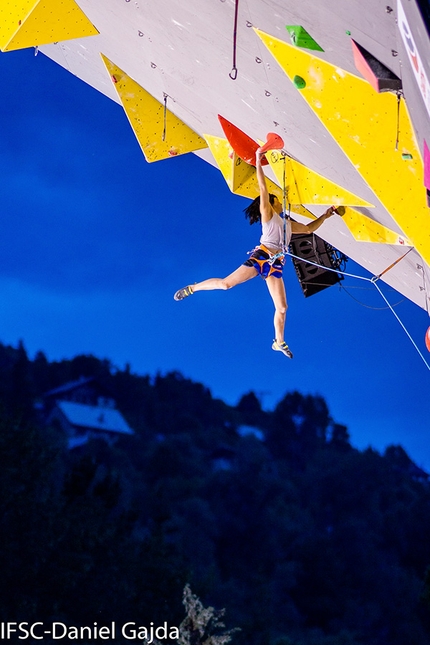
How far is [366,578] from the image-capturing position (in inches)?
997

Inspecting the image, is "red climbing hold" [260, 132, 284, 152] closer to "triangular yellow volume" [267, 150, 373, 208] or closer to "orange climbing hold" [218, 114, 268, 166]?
"triangular yellow volume" [267, 150, 373, 208]

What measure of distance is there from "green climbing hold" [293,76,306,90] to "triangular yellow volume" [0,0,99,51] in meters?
1.63

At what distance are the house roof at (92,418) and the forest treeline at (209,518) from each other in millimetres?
590

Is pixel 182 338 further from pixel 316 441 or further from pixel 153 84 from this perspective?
pixel 153 84

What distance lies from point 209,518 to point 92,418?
810cm

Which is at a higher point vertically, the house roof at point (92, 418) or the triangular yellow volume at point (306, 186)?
the house roof at point (92, 418)

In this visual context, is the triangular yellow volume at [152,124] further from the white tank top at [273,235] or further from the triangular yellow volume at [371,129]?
the triangular yellow volume at [371,129]

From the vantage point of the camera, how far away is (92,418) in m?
32.3

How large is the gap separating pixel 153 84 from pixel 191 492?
22.8m

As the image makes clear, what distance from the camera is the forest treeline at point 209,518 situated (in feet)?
54.3

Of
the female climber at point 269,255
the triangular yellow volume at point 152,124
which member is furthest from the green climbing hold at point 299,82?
the triangular yellow volume at point 152,124

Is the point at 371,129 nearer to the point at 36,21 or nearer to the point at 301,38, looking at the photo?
the point at 301,38

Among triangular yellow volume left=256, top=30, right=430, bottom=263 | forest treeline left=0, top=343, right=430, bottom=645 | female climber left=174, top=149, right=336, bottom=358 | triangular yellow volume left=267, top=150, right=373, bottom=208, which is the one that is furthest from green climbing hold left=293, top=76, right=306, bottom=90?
forest treeline left=0, top=343, right=430, bottom=645

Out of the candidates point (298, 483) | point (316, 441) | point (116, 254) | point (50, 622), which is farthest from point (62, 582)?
point (116, 254)
